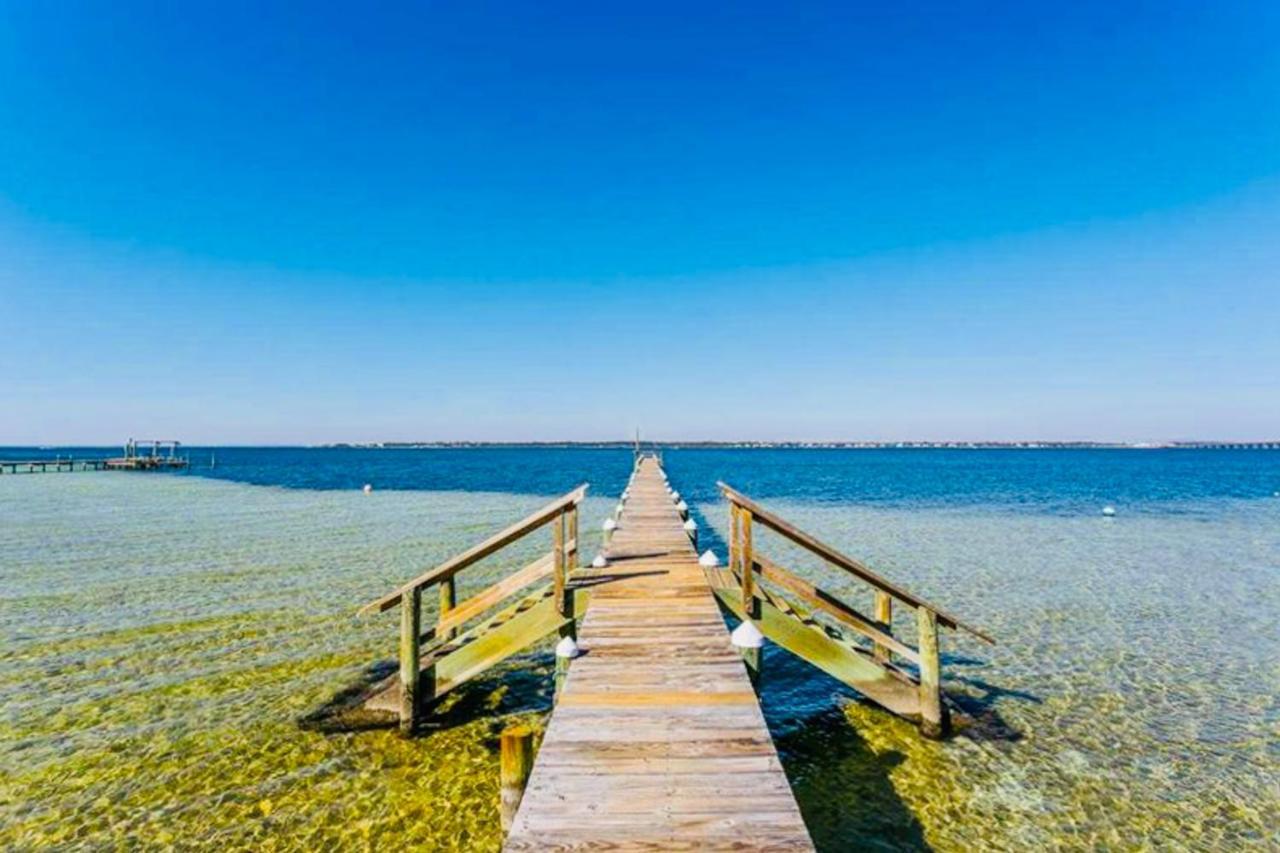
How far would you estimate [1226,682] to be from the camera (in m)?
9.05

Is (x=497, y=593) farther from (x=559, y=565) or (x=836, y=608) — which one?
(x=836, y=608)

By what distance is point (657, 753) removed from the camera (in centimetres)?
432

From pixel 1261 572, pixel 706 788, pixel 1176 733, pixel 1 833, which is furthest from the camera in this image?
pixel 1261 572

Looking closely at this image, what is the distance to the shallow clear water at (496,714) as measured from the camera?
5676 millimetres

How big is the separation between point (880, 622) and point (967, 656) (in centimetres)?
216

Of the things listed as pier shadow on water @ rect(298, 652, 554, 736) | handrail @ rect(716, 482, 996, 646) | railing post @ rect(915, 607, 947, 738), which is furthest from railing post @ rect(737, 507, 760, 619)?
pier shadow on water @ rect(298, 652, 554, 736)

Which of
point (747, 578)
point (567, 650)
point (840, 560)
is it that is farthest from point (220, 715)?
point (840, 560)

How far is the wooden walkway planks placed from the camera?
3449mm

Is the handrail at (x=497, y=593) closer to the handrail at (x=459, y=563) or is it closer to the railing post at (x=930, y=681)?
the handrail at (x=459, y=563)

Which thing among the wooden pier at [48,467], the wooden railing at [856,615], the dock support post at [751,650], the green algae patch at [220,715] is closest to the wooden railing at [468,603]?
the green algae patch at [220,715]

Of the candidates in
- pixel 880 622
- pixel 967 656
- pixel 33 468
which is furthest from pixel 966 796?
pixel 33 468

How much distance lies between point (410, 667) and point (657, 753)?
13.9 feet

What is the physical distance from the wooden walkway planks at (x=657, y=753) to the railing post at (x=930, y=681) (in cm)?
262

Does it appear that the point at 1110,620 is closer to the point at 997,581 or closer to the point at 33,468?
the point at 997,581
